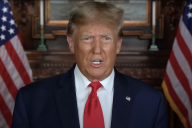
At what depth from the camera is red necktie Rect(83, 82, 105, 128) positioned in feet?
5.31

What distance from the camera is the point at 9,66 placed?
10.1 ft

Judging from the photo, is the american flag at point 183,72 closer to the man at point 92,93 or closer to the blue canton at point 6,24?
the man at point 92,93

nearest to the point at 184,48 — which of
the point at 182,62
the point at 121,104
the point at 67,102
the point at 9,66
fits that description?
the point at 182,62

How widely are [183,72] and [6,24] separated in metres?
2.15

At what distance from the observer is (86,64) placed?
1671mm

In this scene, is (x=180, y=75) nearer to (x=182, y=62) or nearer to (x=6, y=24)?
(x=182, y=62)

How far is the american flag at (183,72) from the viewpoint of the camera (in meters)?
3.00

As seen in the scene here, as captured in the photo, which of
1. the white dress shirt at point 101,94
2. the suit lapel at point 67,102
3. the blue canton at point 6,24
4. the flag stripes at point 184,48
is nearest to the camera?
the suit lapel at point 67,102

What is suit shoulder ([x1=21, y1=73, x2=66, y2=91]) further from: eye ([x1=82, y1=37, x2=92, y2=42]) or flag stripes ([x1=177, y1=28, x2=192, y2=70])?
flag stripes ([x1=177, y1=28, x2=192, y2=70])

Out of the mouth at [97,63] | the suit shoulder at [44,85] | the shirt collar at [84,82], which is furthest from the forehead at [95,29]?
the suit shoulder at [44,85]

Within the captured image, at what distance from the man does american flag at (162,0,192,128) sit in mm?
1355

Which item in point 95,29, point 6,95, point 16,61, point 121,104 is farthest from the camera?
point 16,61

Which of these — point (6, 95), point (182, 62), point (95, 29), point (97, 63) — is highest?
point (95, 29)

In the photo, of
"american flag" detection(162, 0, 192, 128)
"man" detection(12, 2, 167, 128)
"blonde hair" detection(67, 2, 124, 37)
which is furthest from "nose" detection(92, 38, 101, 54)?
"american flag" detection(162, 0, 192, 128)
